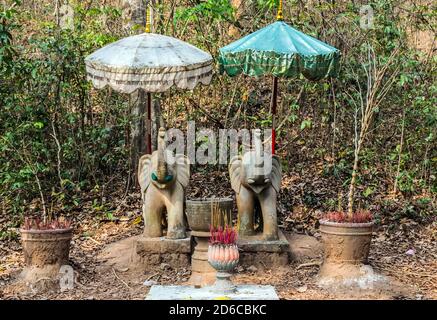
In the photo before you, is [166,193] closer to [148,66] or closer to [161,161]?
[161,161]

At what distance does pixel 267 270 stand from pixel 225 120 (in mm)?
3532

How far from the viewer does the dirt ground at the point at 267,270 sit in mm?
7703

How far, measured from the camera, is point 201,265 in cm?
823

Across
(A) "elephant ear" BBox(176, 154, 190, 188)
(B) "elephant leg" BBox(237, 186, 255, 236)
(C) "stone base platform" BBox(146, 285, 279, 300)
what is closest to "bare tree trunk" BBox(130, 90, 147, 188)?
(A) "elephant ear" BBox(176, 154, 190, 188)

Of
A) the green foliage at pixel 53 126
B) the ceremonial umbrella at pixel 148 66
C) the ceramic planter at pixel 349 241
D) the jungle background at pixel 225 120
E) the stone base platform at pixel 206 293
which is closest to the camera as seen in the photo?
the stone base platform at pixel 206 293

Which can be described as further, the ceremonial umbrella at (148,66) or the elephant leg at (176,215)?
the elephant leg at (176,215)

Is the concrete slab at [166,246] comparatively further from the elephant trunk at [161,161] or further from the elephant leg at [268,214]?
the elephant leg at [268,214]

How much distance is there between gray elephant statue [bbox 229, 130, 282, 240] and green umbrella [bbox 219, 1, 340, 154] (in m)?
0.86

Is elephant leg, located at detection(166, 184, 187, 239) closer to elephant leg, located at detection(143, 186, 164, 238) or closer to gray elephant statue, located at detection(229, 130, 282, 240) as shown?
elephant leg, located at detection(143, 186, 164, 238)

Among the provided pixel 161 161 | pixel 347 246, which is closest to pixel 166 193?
pixel 161 161

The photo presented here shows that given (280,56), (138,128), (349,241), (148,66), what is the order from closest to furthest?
1. (349,241)
2. (148,66)
3. (280,56)
4. (138,128)

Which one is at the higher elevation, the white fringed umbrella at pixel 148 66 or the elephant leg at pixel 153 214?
the white fringed umbrella at pixel 148 66

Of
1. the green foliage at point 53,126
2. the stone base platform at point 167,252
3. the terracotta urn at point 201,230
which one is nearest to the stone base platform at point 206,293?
the terracotta urn at point 201,230

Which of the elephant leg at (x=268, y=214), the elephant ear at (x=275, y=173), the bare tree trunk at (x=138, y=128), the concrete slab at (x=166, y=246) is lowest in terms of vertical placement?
the concrete slab at (x=166, y=246)
